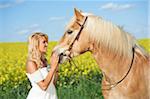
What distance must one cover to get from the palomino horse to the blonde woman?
0.15 metres

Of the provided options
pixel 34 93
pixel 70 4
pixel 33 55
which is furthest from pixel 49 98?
pixel 70 4

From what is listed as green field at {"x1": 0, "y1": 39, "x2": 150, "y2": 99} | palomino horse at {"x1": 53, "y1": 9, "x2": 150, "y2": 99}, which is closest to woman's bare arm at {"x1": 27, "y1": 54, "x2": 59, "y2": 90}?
palomino horse at {"x1": 53, "y1": 9, "x2": 150, "y2": 99}

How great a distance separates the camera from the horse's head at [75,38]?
181cm

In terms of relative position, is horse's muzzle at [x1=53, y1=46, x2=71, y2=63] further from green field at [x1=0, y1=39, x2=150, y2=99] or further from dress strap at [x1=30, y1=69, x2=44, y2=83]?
green field at [x1=0, y1=39, x2=150, y2=99]

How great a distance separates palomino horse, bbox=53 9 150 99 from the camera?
1809mm

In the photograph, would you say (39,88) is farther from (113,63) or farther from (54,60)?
(113,63)

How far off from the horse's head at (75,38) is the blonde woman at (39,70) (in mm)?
66

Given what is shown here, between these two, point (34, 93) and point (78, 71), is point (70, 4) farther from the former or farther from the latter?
A: point (34, 93)

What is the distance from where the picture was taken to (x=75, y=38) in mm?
1827

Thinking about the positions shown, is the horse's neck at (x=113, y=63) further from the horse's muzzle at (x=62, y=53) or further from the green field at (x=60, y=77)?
the green field at (x=60, y=77)

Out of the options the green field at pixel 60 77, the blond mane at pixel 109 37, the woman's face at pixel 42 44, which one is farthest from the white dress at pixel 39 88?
the green field at pixel 60 77

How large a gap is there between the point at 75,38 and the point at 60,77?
1.04m

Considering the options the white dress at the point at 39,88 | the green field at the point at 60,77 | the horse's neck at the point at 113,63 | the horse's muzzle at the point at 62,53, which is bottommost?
the green field at the point at 60,77

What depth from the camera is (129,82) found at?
1813 mm
